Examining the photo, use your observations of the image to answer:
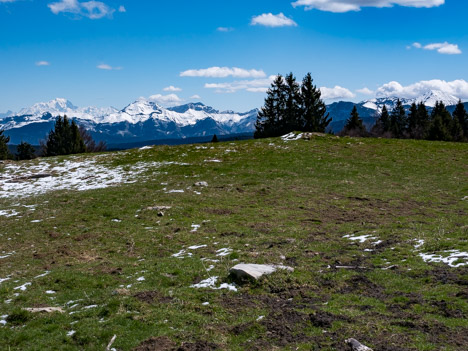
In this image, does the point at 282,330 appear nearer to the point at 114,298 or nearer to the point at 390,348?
the point at 390,348

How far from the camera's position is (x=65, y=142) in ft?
307

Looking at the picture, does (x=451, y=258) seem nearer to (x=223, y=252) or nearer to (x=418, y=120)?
(x=223, y=252)

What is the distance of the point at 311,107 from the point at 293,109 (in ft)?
14.9

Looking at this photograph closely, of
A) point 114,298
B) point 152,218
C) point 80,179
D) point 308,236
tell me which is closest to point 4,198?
point 80,179

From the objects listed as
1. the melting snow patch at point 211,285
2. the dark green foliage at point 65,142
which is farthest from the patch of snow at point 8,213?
the dark green foliage at point 65,142

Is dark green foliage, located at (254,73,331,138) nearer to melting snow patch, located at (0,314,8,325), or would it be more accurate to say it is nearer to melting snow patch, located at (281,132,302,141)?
melting snow patch, located at (281,132,302,141)

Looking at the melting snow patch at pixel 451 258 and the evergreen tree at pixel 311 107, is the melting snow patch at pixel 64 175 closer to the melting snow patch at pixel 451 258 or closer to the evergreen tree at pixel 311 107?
the melting snow patch at pixel 451 258

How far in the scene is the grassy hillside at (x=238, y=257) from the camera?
970 cm

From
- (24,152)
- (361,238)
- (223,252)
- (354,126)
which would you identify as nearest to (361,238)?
(361,238)

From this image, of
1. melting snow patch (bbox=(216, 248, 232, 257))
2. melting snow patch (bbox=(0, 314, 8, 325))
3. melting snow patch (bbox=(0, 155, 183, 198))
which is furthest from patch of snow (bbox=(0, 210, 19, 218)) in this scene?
melting snow patch (bbox=(216, 248, 232, 257))

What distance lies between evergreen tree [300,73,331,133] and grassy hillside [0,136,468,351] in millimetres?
53725

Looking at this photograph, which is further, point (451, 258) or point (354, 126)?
point (354, 126)

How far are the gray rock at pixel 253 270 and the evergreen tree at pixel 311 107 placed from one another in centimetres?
7953

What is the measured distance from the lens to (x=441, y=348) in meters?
8.06
